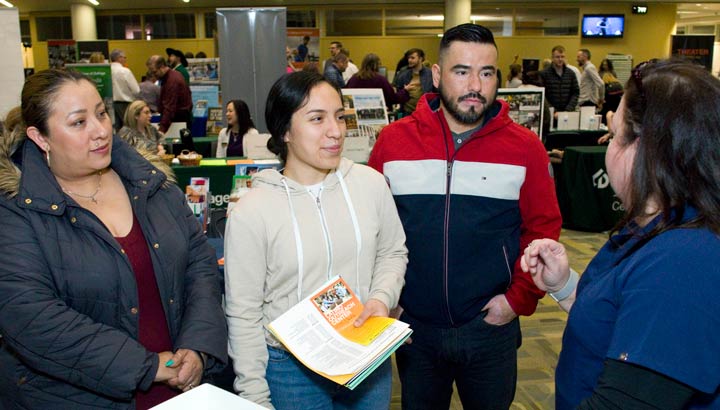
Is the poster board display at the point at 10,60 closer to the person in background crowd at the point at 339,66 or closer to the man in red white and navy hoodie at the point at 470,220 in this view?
the man in red white and navy hoodie at the point at 470,220

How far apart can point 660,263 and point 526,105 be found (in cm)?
548

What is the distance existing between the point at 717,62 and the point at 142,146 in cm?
1780

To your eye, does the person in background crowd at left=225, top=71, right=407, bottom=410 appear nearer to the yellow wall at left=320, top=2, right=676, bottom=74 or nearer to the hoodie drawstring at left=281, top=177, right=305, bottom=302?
the hoodie drawstring at left=281, top=177, right=305, bottom=302

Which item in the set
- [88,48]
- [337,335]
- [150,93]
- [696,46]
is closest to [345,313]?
[337,335]

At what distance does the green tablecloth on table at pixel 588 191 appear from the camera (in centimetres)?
610

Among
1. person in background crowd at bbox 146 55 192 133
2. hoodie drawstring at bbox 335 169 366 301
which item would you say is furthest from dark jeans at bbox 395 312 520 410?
person in background crowd at bbox 146 55 192 133

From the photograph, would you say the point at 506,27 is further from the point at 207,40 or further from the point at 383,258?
the point at 383,258

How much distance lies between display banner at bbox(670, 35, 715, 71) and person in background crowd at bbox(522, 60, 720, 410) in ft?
46.0

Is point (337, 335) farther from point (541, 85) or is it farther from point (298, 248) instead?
point (541, 85)

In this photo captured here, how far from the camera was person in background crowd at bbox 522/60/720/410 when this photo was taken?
91cm

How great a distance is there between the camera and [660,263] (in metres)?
0.95

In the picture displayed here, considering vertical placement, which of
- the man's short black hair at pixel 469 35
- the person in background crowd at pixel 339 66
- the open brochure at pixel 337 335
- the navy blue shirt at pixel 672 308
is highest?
the person in background crowd at pixel 339 66

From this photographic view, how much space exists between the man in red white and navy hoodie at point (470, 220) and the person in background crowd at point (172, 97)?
708cm

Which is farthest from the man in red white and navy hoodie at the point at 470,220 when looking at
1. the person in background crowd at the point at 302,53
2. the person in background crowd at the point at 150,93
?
the person in background crowd at the point at 302,53
